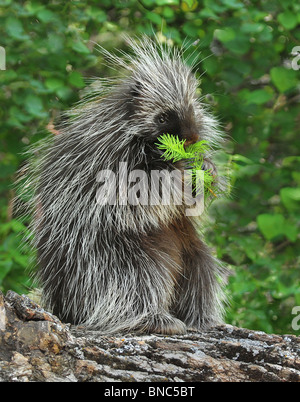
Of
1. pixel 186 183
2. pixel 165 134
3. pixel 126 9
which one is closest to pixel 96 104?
pixel 165 134

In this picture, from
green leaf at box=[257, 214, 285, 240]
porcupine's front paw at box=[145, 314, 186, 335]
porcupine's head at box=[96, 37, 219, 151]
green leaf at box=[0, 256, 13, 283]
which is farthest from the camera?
green leaf at box=[257, 214, 285, 240]

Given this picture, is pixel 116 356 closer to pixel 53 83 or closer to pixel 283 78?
pixel 53 83

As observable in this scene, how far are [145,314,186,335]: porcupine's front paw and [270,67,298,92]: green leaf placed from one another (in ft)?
6.33

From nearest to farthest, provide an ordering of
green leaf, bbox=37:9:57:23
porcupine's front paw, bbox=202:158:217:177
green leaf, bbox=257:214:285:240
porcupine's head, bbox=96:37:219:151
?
porcupine's head, bbox=96:37:219:151 → porcupine's front paw, bbox=202:158:217:177 → green leaf, bbox=257:214:285:240 → green leaf, bbox=37:9:57:23

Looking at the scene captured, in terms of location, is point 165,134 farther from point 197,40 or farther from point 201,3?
point 201,3

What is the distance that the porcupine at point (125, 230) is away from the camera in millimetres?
2066

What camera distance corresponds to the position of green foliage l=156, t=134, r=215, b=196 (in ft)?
6.72

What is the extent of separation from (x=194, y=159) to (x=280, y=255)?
1644 millimetres

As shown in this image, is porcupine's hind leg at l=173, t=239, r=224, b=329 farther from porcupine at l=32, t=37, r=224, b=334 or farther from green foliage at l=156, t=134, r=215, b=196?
green foliage at l=156, t=134, r=215, b=196

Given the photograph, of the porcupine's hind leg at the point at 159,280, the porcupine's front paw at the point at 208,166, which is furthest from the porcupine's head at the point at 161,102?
the porcupine's hind leg at the point at 159,280

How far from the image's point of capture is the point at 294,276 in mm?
3307
